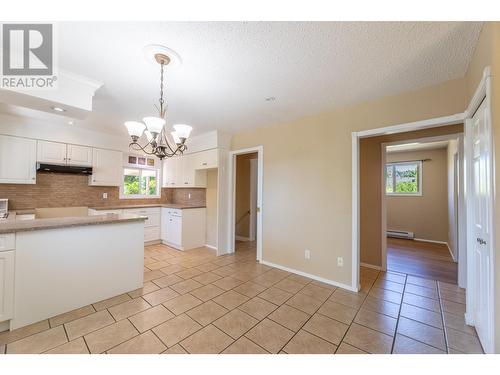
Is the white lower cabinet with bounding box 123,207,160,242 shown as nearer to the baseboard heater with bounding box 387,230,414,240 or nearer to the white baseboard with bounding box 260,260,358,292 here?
the white baseboard with bounding box 260,260,358,292

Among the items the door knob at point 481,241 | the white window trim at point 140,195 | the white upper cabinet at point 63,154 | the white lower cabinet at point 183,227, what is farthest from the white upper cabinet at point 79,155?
the door knob at point 481,241

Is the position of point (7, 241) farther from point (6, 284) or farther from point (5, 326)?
point (5, 326)

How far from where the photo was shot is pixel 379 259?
339 cm

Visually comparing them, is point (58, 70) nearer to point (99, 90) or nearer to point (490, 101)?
point (99, 90)

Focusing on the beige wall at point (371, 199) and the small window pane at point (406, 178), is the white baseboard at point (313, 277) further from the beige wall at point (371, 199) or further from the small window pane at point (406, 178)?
the small window pane at point (406, 178)

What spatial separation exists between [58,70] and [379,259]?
16.0ft

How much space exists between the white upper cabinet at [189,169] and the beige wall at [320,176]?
1211 mm

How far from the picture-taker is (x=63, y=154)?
379 centimetres

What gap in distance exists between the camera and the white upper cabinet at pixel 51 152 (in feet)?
11.7

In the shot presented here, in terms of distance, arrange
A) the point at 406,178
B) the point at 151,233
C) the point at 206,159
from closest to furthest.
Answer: the point at 206,159 < the point at 151,233 < the point at 406,178

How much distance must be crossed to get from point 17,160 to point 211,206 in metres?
3.43

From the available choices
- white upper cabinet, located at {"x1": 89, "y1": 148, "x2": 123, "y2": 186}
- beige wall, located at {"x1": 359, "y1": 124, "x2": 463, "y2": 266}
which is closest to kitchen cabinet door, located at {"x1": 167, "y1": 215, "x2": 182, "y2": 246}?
white upper cabinet, located at {"x1": 89, "y1": 148, "x2": 123, "y2": 186}

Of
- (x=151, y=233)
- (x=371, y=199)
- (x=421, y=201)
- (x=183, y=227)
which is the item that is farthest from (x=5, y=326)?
(x=421, y=201)
